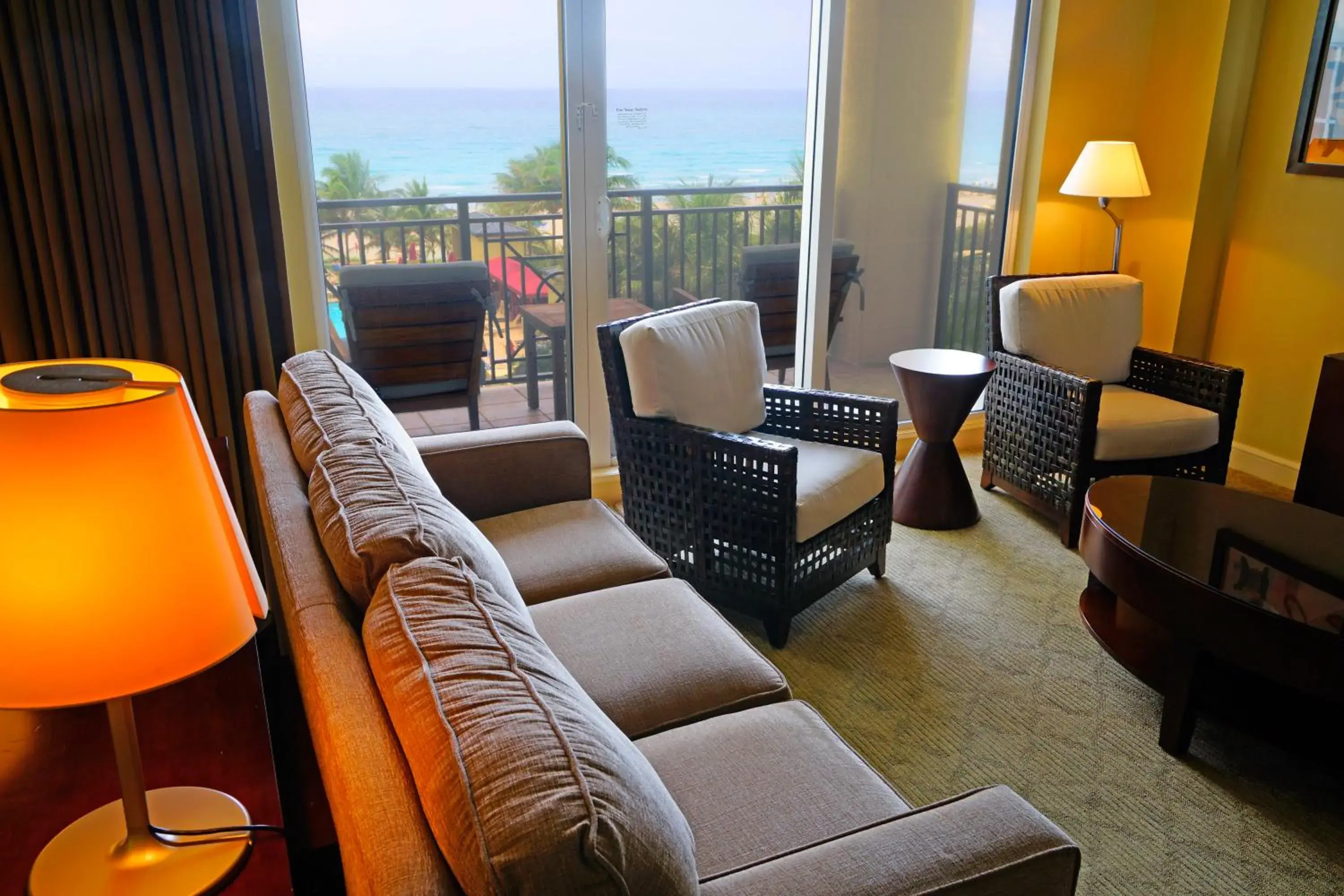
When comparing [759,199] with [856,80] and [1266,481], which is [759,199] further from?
[1266,481]

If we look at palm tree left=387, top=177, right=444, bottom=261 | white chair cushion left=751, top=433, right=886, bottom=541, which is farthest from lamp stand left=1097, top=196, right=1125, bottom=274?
palm tree left=387, top=177, right=444, bottom=261

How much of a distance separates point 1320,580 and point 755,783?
63.1 inches

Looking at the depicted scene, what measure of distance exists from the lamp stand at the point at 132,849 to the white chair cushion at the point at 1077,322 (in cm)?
330

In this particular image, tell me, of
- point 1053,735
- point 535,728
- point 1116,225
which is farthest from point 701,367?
point 1116,225

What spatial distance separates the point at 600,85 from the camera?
339 cm

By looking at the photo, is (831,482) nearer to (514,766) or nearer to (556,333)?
(556,333)

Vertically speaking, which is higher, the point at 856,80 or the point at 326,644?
the point at 856,80

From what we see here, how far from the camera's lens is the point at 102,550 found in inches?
34.9

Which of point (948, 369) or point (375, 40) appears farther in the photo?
point (948, 369)

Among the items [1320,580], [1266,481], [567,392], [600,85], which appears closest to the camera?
[1320,580]

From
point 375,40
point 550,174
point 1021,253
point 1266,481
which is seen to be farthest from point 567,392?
point 1266,481

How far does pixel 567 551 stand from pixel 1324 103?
3.47 m

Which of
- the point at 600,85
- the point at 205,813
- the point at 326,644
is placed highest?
the point at 600,85

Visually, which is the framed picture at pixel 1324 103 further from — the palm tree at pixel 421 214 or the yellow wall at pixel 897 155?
the palm tree at pixel 421 214
